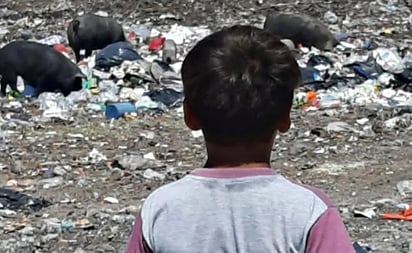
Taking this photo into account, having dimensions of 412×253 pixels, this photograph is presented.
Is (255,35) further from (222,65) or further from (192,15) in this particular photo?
(192,15)

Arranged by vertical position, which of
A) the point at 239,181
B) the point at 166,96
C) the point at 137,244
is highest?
the point at 239,181

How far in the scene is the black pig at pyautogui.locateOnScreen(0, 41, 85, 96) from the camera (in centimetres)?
1114

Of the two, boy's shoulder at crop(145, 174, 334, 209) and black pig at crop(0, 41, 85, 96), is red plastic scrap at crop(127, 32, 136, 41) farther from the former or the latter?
boy's shoulder at crop(145, 174, 334, 209)

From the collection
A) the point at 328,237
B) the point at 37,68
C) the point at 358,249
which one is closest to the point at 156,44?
the point at 37,68

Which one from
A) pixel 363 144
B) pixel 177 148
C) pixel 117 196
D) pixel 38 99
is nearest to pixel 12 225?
pixel 117 196

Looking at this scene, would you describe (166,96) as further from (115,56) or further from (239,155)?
(239,155)

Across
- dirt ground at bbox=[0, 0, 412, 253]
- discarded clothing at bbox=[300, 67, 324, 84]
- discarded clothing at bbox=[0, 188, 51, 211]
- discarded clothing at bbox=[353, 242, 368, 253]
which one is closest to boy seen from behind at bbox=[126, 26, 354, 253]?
discarded clothing at bbox=[353, 242, 368, 253]

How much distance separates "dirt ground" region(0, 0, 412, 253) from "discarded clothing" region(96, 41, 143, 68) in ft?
5.15

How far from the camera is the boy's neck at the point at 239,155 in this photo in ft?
6.92

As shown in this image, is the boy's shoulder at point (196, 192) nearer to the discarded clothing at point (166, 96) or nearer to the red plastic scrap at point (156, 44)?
the discarded clothing at point (166, 96)

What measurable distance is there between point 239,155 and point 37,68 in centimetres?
954

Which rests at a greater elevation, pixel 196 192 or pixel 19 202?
pixel 196 192

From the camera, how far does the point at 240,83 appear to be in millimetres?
2043

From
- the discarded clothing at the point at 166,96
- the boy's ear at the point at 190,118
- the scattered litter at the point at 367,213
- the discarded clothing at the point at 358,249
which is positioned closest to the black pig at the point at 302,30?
the discarded clothing at the point at 166,96
